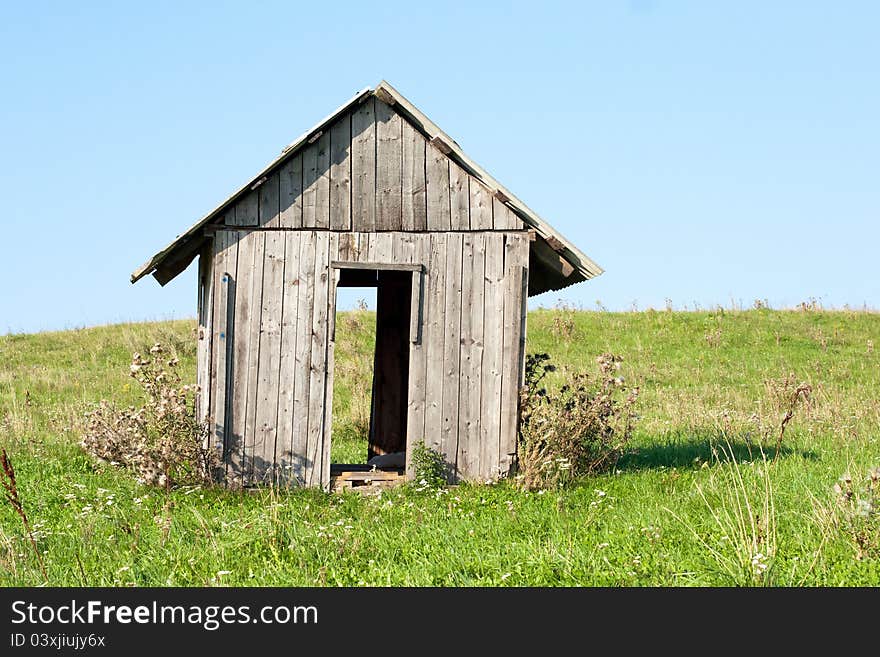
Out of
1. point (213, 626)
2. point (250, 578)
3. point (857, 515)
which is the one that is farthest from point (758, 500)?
point (213, 626)

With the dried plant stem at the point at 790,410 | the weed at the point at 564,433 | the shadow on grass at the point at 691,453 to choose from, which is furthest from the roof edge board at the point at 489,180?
the dried plant stem at the point at 790,410

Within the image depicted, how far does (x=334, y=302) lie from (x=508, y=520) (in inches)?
145

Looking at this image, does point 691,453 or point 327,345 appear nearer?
point 327,345

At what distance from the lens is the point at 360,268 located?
1127cm

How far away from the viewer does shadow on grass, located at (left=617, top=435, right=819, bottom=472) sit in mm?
12242

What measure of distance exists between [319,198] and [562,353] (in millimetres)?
13978

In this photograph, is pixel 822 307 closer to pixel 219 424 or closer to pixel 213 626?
pixel 219 424

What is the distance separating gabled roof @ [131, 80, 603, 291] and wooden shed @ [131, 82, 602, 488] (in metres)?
0.02

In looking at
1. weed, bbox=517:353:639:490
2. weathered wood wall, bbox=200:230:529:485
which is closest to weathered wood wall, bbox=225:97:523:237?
weathered wood wall, bbox=200:230:529:485

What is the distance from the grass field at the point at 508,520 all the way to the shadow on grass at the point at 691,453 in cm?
4

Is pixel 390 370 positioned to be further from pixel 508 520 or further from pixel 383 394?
pixel 508 520

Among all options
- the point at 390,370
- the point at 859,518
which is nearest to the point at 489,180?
the point at 390,370

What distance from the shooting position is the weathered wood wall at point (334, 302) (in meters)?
11.2

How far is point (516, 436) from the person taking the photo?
11602mm
